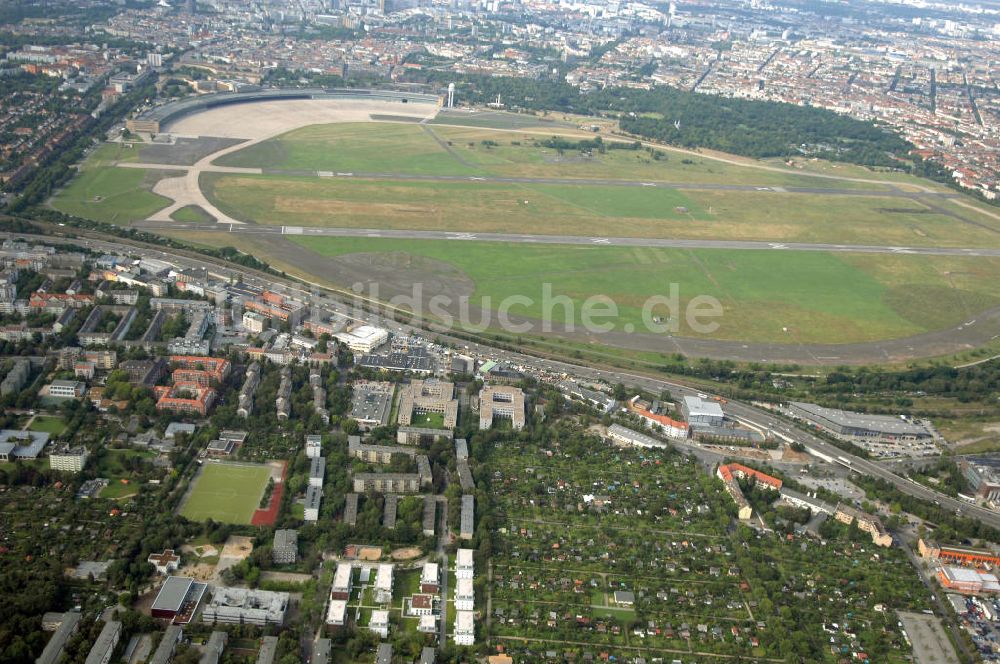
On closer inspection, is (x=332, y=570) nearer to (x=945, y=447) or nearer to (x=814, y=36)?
(x=945, y=447)

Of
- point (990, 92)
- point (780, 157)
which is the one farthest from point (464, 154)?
point (990, 92)

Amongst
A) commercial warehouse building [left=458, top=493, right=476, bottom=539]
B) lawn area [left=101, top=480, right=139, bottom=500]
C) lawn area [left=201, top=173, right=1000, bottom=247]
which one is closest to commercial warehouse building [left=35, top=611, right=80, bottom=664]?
lawn area [left=101, top=480, right=139, bottom=500]

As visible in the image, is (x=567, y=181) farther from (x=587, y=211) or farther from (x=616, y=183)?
(x=587, y=211)

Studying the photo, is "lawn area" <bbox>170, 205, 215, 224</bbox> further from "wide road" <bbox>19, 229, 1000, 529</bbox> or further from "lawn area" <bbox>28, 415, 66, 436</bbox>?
"lawn area" <bbox>28, 415, 66, 436</bbox>

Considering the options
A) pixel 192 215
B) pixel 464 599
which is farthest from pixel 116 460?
pixel 192 215

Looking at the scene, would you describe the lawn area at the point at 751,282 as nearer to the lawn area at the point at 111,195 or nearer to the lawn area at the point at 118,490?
the lawn area at the point at 111,195

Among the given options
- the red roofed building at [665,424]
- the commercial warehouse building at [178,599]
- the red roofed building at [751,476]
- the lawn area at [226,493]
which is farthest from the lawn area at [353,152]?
the commercial warehouse building at [178,599]
